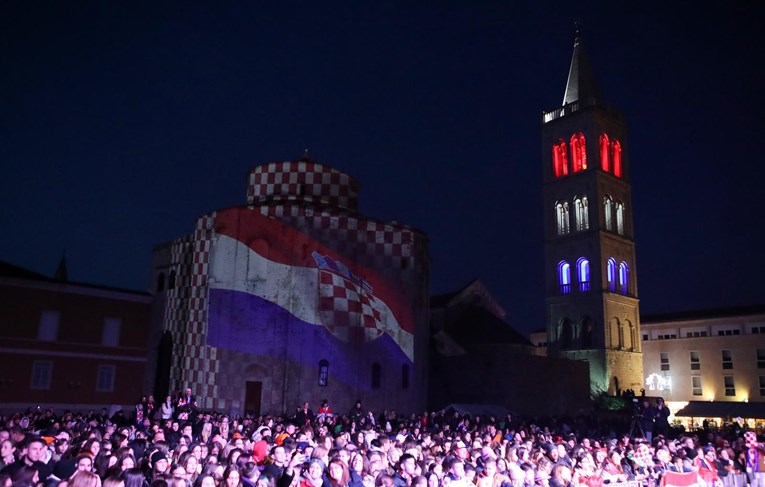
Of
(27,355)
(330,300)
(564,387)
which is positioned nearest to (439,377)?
(564,387)

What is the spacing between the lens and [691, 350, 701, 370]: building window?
59369mm

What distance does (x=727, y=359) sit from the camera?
189ft

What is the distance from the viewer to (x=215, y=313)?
1023 inches

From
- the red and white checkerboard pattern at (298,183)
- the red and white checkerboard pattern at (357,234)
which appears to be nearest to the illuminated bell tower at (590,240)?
the red and white checkerboard pattern at (357,234)

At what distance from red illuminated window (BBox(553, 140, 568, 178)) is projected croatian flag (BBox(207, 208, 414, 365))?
3276cm

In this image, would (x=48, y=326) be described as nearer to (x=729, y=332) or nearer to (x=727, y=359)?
(x=727, y=359)

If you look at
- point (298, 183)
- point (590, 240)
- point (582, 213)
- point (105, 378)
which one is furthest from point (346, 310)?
point (582, 213)

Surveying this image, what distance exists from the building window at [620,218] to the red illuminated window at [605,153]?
3266mm

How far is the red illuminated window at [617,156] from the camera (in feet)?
183

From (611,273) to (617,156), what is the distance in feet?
36.1

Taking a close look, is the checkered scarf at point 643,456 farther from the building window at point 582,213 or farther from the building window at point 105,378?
the building window at point 582,213

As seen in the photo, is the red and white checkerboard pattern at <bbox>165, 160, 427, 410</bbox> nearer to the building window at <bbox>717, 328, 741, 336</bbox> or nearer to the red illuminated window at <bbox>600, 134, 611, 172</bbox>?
the red illuminated window at <bbox>600, 134, 611, 172</bbox>

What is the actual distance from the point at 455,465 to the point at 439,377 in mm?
28203

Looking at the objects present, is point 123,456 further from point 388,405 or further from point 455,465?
point 388,405
